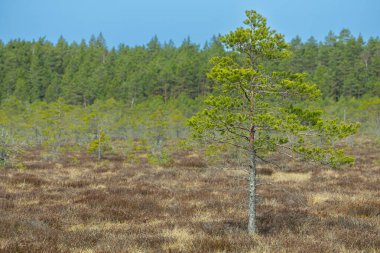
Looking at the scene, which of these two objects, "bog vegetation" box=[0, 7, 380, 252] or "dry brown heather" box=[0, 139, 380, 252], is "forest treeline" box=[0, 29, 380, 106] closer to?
"bog vegetation" box=[0, 7, 380, 252]

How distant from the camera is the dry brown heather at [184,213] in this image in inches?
275

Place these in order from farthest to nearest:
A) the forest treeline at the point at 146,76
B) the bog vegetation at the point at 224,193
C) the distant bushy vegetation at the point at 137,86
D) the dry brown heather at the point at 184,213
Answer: the forest treeline at the point at 146,76 → the distant bushy vegetation at the point at 137,86 → the bog vegetation at the point at 224,193 → the dry brown heather at the point at 184,213

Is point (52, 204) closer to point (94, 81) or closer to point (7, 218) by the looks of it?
point (7, 218)

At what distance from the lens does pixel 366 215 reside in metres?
10.6

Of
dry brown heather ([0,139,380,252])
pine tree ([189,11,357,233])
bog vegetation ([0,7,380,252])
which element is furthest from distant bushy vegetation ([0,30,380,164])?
pine tree ([189,11,357,233])

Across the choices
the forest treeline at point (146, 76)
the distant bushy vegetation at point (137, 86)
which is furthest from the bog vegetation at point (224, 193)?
the forest treeline at point (146, 76)

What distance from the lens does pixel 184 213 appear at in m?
10.9

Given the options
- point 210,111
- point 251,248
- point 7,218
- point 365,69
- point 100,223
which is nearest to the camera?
point 251,248

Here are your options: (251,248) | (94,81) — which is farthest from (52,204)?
(94,81)

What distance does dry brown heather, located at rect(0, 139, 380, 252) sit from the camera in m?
6.97

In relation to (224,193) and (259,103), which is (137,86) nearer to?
(224,193)

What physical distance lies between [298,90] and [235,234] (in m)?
3.29

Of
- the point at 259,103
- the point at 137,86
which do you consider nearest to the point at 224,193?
the point at 259,103

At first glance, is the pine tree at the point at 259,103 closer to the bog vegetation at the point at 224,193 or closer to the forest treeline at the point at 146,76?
the bog vegetation at the point at 224,193
